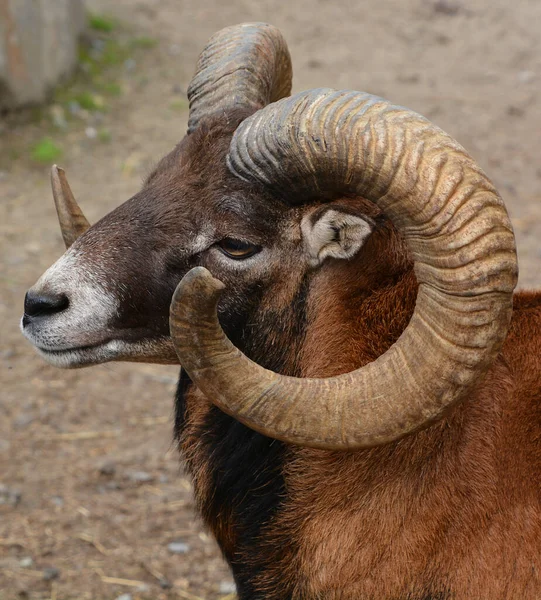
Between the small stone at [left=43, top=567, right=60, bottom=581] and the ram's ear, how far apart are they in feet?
11.3

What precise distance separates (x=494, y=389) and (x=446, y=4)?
15.9 m

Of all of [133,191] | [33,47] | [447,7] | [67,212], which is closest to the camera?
[67,212]

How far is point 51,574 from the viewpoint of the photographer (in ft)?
21.5

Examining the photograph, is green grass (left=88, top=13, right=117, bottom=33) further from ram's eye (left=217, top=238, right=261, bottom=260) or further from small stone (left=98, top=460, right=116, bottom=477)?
ram's eye (left=217, top=238, right=261, bottom=260)

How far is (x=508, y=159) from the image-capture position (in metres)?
13.6

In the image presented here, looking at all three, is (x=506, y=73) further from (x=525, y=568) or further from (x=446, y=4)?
(x=525, y=568)

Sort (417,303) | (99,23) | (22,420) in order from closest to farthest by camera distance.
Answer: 1. (417,303)
2. (22,420)
3. (99,23)

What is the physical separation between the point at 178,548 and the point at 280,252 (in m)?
3.26

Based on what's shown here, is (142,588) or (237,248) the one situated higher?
(237,248)

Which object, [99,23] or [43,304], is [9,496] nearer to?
[43,304]

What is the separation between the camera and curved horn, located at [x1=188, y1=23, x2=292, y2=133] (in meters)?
5.27

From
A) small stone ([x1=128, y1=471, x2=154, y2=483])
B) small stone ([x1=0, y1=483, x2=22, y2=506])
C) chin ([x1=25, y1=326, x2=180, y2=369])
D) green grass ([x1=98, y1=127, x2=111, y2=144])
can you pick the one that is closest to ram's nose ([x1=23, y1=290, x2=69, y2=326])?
chin ([x1=25, y1=326, x2=180, y2=369])

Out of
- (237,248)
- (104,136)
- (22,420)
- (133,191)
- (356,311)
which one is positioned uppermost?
(237,248)

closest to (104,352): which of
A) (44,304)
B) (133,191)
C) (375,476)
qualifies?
(44,304)
